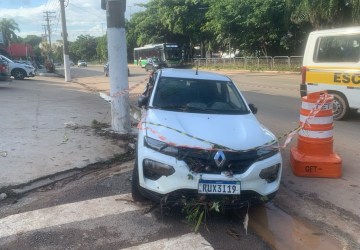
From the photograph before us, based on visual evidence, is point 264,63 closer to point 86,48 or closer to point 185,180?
point 185,180

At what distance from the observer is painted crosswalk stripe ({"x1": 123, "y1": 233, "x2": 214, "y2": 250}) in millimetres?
3875

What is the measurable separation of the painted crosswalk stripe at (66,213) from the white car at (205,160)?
0.95 feet

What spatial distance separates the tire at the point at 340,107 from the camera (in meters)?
9.77

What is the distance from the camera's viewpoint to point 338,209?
16.0 feet

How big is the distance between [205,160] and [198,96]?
1.99 metres

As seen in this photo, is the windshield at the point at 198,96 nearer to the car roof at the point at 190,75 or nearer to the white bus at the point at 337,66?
the car roof at the point at 190,75

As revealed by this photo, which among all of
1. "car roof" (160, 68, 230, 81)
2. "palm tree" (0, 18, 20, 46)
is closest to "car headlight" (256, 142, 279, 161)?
"car roof" (160, 68, 230, 81)

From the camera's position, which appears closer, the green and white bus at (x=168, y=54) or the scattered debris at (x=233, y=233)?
the scattered debris at (x=233, y=233)

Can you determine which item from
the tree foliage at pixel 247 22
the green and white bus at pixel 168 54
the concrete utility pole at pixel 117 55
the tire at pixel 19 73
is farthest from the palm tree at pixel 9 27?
the concrete utility pole at pixel 117 55

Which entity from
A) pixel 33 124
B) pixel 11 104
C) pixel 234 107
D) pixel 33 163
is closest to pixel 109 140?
pixel 33 163

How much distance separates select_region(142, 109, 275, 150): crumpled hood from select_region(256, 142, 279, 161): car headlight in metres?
0.08

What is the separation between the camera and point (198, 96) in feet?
19.6

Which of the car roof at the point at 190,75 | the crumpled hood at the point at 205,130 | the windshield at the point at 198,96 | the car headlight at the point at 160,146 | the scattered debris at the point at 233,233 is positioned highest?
the car roof at the point at 190,75

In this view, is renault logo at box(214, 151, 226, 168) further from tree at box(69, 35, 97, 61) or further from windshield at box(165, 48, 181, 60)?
tree at box(69, 35, 97, 61)
